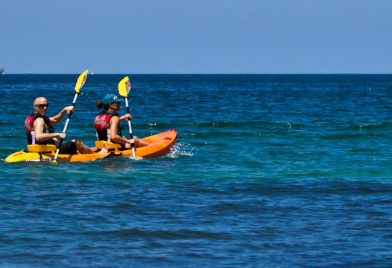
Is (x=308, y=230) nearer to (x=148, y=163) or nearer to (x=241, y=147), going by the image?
(x=148, y=163)

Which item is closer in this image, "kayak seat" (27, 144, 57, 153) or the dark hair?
"kayak seat" (27, 144, 57, 153)

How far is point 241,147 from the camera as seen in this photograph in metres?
23.0

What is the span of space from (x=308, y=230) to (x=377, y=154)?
34.0ft

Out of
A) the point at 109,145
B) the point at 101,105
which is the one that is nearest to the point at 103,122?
the point at 101,105

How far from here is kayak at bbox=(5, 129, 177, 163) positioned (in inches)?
676

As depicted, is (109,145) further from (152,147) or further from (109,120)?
(152,147)

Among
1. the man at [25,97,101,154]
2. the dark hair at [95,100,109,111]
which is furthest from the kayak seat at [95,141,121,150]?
the man at [25,97,101,154]

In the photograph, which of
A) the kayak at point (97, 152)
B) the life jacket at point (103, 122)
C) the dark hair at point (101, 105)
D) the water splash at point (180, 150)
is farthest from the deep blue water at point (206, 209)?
the dark hair at point (101, 105)

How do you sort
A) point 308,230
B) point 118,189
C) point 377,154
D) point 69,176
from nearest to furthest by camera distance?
point 308,230, point 118,189, point 69,176, point 377,154

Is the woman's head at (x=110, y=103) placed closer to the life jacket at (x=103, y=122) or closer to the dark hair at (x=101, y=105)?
the dark hair at (x=101, y=105)

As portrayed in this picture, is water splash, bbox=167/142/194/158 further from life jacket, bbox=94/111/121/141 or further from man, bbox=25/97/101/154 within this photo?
man, bbox=25/97/101/154

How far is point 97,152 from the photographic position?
18250 mm

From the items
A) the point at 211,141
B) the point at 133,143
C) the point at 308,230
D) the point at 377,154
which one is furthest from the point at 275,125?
the point at 308,230

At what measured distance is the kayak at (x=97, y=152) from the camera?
1717 centimetres
